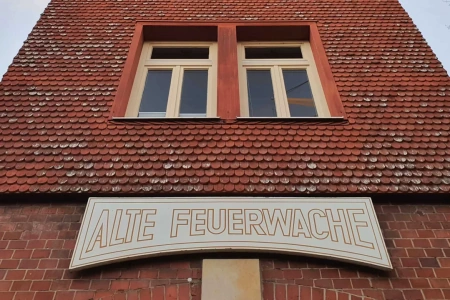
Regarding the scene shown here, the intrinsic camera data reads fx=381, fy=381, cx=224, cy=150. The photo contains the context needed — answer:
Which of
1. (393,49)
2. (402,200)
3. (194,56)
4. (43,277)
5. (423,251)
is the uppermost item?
(194,56)

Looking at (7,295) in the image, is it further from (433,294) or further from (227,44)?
(227,44)

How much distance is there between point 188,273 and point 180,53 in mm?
4626

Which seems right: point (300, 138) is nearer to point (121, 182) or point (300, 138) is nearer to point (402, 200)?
point (402, 200)

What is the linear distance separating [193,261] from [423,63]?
4.93m

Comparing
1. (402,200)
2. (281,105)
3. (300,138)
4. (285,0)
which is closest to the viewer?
(402,200)

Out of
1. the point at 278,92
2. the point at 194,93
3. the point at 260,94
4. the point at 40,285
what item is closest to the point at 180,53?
the point at 194,93

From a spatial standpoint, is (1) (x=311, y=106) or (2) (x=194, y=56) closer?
(1) (x=311, y=106)

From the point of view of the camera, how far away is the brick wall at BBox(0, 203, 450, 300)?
11.7 ft

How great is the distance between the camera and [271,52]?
7.20 m

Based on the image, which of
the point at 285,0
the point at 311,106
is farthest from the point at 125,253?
the point at 285,0

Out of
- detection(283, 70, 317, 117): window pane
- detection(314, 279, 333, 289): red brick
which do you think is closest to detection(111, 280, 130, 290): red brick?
detection(314, 279, 333, 289): red brick

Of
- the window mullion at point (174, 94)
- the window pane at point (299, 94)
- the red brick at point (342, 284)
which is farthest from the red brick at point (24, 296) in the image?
the window pane at point (299, 94)

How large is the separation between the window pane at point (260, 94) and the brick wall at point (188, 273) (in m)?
2.52

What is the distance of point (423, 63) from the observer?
616cm
